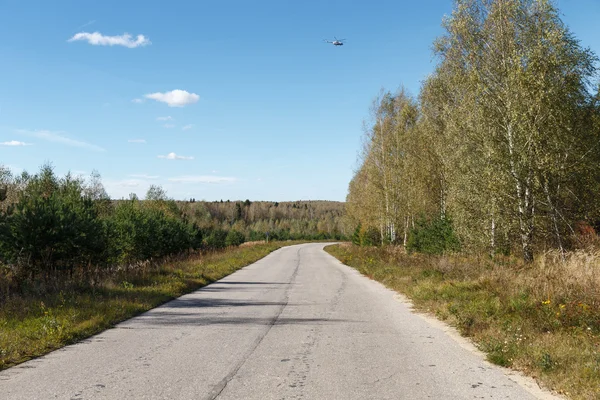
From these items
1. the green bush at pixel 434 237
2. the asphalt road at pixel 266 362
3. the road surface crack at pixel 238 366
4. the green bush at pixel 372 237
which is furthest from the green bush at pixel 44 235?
the green bush at pixel 372 237

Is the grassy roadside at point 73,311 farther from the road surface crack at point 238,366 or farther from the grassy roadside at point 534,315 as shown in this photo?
the grassy roadside at point 534,315

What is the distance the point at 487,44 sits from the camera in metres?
20.9

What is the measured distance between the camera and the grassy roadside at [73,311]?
25.5ft

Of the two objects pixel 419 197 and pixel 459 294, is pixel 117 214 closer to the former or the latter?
pixel 419 197

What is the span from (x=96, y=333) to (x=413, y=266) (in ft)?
50.1

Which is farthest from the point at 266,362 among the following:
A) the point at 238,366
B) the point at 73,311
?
the point at 73,311

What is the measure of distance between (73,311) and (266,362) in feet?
18.0

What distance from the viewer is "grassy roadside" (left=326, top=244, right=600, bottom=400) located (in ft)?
20.7

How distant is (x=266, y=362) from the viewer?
6.80m

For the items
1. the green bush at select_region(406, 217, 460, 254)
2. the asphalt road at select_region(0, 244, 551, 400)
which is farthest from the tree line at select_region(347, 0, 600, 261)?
the asphalt road at select_region(0, 244, 551, 400)

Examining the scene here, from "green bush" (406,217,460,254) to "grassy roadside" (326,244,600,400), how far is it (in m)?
7.43

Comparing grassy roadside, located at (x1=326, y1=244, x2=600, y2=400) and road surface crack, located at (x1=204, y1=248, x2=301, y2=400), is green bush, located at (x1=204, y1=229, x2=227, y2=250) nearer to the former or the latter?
grassy roadside, located at (x1=326, y1=244, x2=600, y2=400)

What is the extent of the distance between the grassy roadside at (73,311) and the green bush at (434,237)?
12959 millimetres

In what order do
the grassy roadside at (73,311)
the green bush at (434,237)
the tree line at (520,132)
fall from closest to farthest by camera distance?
1. the grassy roadside at (73,311)
2. the tree line at (520,132)
3. the green bush at (434,237)
